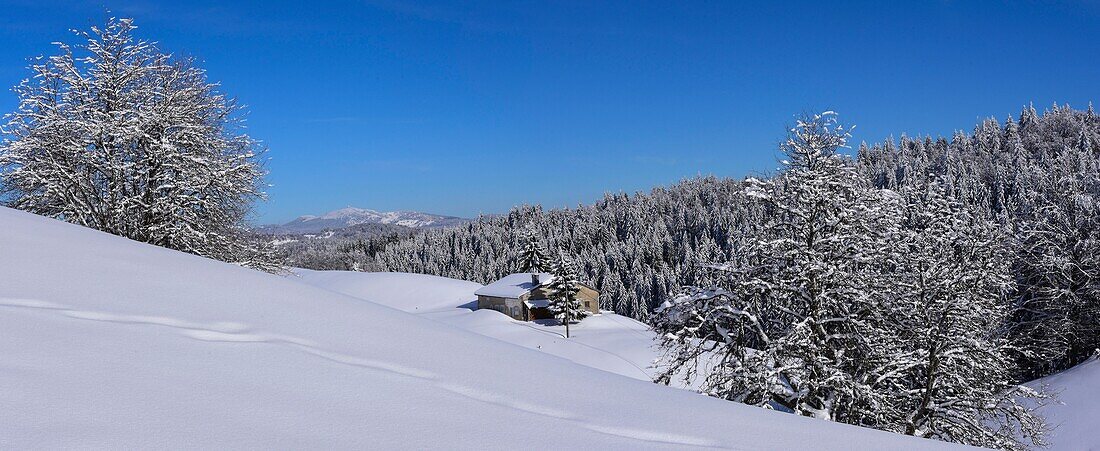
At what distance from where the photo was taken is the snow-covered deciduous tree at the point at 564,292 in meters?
44.6

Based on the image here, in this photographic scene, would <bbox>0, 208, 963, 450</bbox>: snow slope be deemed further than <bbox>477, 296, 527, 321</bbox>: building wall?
No

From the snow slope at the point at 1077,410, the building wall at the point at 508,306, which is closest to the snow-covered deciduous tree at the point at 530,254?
the building wall at the point at 508,306

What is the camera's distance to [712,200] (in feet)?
506

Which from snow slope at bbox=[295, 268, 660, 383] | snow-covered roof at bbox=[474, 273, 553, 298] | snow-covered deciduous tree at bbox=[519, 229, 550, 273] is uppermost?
→ snow-covered deciduous tree at bbox=[519, 229, 550, 273]

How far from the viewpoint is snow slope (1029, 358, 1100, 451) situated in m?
13.4

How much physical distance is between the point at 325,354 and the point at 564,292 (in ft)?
134

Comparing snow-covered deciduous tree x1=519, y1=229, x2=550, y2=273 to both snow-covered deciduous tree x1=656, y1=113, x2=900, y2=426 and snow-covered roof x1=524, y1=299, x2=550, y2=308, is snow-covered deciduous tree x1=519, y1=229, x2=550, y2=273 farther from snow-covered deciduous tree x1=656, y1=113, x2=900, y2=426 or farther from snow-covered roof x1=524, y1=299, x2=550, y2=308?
snow-covered deciduous tree x1=656, y1=113, x2=900, y2=426

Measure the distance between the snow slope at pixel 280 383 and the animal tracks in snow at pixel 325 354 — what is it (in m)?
0.02

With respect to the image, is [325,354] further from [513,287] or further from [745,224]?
[745,224]

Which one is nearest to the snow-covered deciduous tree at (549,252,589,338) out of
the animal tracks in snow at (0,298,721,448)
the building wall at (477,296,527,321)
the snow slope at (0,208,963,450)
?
the building wall at (477,296,527,321)

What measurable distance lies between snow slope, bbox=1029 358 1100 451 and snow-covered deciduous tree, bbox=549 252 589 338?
29.5 m

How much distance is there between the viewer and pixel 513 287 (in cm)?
A: 5516

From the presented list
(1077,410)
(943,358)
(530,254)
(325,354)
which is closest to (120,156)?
(325,354)

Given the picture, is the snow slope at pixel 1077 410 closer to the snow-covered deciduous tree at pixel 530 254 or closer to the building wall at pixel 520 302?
the building wall at pixel 520 302
